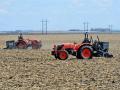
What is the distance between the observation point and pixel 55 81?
15484 mm

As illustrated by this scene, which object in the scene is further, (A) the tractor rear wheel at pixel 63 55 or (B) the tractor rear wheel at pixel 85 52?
(A) the tractor rear wheel at pixel 63 55

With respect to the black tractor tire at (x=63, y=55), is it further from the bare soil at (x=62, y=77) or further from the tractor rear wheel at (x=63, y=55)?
the bare soil at (x=62, y=77)

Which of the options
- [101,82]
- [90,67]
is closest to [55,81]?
[101,82]

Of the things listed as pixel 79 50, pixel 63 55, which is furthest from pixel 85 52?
pixel 63 55

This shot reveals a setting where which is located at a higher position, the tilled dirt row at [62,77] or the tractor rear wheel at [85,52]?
the tractor rear wheel at [85,52]

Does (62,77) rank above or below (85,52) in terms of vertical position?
below

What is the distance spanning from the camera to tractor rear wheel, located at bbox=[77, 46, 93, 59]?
24692 millimetres

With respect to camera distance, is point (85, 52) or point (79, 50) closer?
point (79, 50)

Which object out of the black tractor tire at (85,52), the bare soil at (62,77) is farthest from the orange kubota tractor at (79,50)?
the bare soil at (62,77)

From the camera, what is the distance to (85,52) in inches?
979

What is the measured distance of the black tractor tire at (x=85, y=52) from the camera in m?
24.7

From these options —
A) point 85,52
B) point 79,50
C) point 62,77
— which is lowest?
point 62,77

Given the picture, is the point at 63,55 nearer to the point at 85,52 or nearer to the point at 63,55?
the point at 63,55

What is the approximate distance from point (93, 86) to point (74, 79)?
1.83 metres
